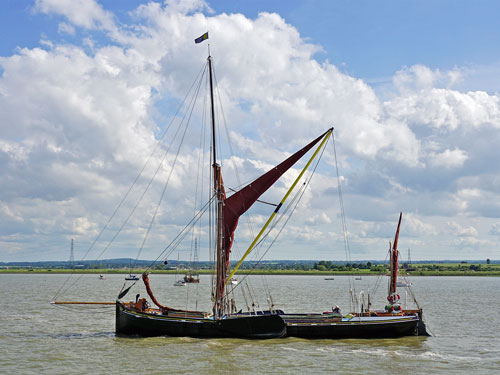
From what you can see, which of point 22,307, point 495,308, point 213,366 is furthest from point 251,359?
point 495,308

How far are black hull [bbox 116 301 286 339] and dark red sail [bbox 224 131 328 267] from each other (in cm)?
484

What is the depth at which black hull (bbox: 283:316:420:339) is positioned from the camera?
37156mm

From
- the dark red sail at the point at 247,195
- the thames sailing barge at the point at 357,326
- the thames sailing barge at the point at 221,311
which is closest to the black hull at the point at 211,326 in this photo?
the thames sailing barge at the point at 221,311

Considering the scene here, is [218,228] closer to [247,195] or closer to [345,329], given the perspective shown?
[247,195]

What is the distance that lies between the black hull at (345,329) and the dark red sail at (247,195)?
6931 millimetres

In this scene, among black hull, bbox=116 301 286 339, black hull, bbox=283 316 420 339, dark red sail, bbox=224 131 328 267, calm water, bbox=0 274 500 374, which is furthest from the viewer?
dark red sail, bbox=224 131 328 267

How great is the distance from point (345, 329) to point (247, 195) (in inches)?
442

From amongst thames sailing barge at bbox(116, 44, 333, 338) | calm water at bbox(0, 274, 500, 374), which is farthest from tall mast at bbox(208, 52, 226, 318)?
calm water at bbox(0, 274, 500, 374)

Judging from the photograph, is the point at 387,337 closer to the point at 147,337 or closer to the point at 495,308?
the point at 147,337

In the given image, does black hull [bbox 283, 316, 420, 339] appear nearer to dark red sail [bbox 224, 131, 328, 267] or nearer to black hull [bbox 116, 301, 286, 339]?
black hull [bbox 116, 301, 286, 339]

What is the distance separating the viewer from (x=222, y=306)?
38.1m

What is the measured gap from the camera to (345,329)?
122ft

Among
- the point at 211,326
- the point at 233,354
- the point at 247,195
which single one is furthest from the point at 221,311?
the point at 247,195

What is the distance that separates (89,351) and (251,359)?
32.5 ft
